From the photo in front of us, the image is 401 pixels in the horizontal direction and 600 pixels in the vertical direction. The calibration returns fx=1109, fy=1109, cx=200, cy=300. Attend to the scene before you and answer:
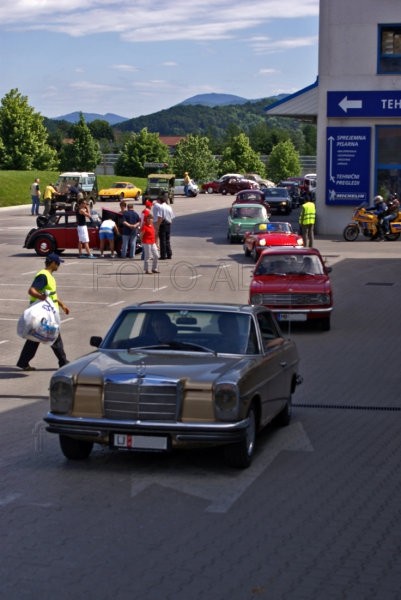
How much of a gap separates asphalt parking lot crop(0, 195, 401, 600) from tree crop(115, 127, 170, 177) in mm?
93474

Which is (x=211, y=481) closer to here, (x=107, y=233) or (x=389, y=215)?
(x=107, y=233)

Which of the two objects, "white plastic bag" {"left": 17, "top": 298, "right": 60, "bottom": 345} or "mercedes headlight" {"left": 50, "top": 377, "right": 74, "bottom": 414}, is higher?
"mercedes headlight" {"left": 50, "top": 377, "right": 74, "bottom": 414}

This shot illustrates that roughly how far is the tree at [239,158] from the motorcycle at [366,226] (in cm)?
7840

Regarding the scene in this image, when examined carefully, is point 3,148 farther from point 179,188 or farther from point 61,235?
point 61,235

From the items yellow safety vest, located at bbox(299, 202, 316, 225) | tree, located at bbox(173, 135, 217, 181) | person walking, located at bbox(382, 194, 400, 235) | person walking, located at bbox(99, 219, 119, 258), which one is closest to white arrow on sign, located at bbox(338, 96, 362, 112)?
person walking, located at bbox(382, 194, 400, 235)

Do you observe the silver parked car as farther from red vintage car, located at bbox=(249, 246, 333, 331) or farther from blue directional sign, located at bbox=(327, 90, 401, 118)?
red vintage car, located at bbox=(249, 246, 333, 331)

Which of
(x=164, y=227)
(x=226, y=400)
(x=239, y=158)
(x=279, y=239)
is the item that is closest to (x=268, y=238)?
(x=279, y=239)

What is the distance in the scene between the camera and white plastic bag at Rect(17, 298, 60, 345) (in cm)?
1514

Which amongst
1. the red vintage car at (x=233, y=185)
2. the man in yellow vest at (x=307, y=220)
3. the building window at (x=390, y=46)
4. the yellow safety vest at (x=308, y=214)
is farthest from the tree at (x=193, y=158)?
the yellow safety vest at (x=308, y=214)

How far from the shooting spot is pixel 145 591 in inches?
267

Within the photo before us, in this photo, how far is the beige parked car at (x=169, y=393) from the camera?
9680 millimetres

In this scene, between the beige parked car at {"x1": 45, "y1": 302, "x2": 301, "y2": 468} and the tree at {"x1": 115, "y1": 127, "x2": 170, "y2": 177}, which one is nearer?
the beige parked car at {"x1": 45, "y1": 302, "x2": 301, "y2": 468}

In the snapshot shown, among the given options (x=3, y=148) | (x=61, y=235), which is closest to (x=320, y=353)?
(x=61, y=235)

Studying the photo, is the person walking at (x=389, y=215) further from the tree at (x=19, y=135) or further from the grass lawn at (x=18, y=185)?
the tree at (x=19, y=135)
